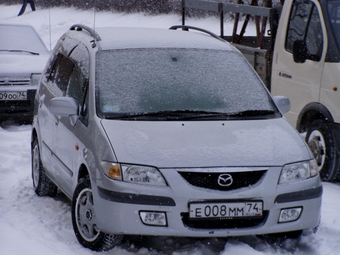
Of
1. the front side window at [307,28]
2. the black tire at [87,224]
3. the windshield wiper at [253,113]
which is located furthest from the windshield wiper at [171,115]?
the front side window at [307,28]

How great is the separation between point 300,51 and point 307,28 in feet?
1.68

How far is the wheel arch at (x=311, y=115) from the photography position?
23.9ft

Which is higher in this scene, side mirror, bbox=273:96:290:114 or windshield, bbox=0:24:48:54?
side mirror, bbox=273:96:290:114

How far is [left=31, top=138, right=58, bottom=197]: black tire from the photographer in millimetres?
6602

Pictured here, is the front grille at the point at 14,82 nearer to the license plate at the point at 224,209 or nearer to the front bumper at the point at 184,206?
the front bumper at the point at 184,206

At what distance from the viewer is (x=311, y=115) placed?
25.2 ft

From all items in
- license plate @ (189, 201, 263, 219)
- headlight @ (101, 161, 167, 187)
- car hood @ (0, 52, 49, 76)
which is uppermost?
headlight @ (101, 161, 167, 187)

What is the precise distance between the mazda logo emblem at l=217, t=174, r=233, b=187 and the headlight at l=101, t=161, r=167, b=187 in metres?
0.35

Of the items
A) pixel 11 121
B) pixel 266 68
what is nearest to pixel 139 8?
pixel 11 121

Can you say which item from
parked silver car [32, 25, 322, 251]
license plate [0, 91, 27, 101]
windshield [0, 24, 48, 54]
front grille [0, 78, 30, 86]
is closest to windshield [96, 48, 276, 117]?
parked silver car [32, 25, 322, 251]

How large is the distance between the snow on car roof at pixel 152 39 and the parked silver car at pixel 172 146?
0.02 meters

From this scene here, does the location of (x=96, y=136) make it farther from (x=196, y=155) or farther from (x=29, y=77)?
(x=29, y=77)

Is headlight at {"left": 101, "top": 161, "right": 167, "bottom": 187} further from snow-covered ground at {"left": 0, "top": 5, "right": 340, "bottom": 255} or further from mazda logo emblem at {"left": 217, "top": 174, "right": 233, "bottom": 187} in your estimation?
snow-covered ground at {"left": 0, "top": 5, "right": 340, "bottom": 255}

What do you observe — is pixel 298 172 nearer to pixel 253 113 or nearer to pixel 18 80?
pixel 253 113
